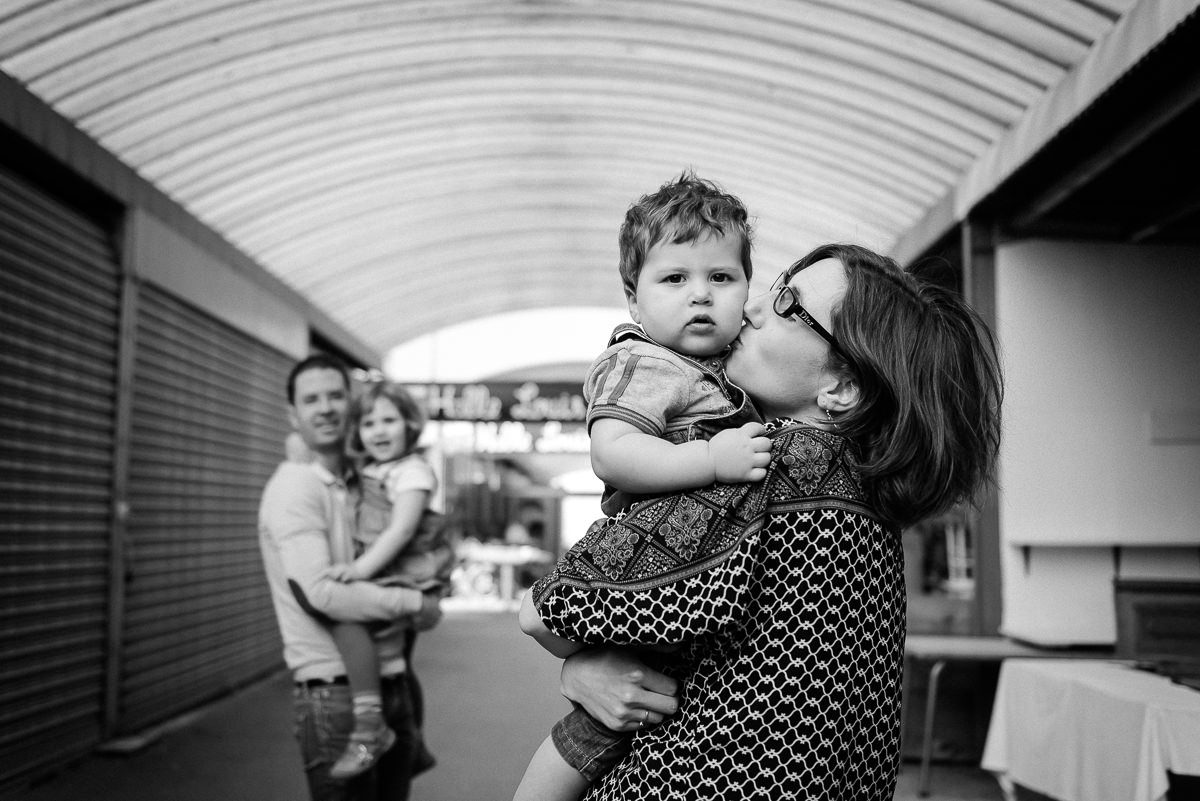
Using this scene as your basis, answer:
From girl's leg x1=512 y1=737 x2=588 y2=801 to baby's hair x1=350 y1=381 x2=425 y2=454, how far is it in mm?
1979

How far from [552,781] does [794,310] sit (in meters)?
0.82

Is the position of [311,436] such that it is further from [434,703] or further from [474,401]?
[474,401]

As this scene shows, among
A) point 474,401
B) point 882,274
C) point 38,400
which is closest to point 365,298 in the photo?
point 474,401

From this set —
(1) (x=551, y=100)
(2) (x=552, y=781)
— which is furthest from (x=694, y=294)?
(1) (x=551, y=100)

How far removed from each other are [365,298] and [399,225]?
6.80ft

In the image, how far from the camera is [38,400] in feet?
17.1

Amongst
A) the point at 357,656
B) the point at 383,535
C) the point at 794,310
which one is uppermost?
the point at 794,310

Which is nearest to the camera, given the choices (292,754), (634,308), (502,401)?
(634,308)

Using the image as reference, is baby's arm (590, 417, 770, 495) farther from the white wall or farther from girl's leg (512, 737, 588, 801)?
the white wall

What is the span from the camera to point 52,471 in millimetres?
5367

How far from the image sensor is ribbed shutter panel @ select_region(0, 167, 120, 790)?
4.95 metres

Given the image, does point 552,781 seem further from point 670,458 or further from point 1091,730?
point 1091,730

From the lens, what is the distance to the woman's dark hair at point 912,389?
156cm

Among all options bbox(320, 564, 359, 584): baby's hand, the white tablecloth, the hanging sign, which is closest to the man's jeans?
bbox(320, 564, 359, 584): baby's hand
